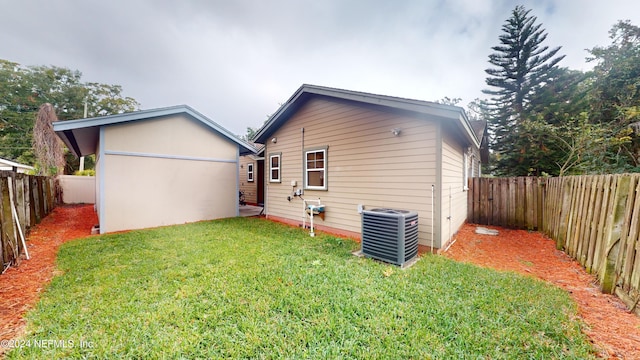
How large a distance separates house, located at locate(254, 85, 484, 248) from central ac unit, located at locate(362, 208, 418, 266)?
0.81m

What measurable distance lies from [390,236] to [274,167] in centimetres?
555

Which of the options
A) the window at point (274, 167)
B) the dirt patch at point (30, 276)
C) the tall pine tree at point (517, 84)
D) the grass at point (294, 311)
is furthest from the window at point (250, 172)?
the tall pine tree at point (517, 84)

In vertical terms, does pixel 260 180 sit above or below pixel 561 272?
above

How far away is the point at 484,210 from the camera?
8.48m

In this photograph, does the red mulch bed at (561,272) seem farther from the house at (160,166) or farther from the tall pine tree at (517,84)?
the tall pine tree at (517,84)

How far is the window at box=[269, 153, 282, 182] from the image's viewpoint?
8.35 metres

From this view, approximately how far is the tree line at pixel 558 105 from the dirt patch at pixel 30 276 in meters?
17.7

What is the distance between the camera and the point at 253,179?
1412 cm

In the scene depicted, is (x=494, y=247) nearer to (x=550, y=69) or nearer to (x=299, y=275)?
(x=299, y=275)

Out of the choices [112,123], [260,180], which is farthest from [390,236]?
[260,180]

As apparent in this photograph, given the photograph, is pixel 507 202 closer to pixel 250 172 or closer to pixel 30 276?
pixel 30 276

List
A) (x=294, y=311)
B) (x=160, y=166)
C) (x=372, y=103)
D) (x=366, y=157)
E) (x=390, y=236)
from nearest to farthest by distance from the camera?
(x=294, y=311) < (x=390, y=236) < (x=372, y=103) < (x=366, y=157) < (x=160, y=166)

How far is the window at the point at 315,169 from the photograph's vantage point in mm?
6758

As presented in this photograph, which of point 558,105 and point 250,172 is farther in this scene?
point 558,105
